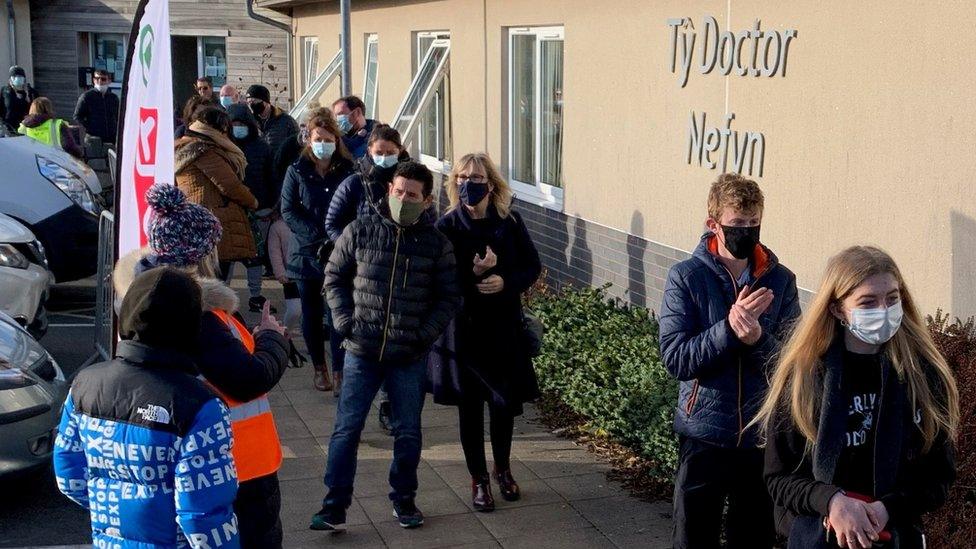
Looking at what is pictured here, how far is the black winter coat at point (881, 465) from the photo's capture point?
3371 mm

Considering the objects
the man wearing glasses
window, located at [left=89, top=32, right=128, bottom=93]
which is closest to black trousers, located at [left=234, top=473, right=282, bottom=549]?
the man wearing glasses

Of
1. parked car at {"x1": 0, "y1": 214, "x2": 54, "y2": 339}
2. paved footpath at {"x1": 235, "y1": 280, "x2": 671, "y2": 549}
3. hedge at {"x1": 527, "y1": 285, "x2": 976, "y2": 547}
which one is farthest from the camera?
parked car at {"x1": 0, "y1": 214, "x2": 54, "y2": 339}

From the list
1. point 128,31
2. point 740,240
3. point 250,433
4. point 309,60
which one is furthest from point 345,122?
point 128,31

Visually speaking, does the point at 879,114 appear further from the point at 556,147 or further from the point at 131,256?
the point at 556,147

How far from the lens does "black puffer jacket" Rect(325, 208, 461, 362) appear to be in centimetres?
548

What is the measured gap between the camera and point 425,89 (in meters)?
12.9

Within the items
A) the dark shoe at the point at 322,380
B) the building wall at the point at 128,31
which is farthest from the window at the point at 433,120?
the building wall at the point at 128,31

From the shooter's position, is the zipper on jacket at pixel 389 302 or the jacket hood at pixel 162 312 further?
the zipper on jacket at pixel 389 302

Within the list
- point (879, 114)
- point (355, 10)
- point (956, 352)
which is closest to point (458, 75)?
point (355, 10)

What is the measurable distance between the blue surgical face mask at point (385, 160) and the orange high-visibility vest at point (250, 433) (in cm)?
297

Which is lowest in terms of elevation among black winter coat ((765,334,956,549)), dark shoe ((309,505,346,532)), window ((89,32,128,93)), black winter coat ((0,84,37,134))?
dark shoe ((309,505,346,532))

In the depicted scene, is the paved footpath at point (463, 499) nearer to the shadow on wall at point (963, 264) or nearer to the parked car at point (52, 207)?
the shadow on wall at point (963, 264)

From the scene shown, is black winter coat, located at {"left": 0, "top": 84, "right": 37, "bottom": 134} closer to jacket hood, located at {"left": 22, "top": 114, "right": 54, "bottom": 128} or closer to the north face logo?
jacket hood, located at {"left": 22, "top": 114, "right": 54, "bottom": 128}

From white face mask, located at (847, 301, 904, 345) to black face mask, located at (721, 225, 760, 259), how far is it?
104 centimetres
